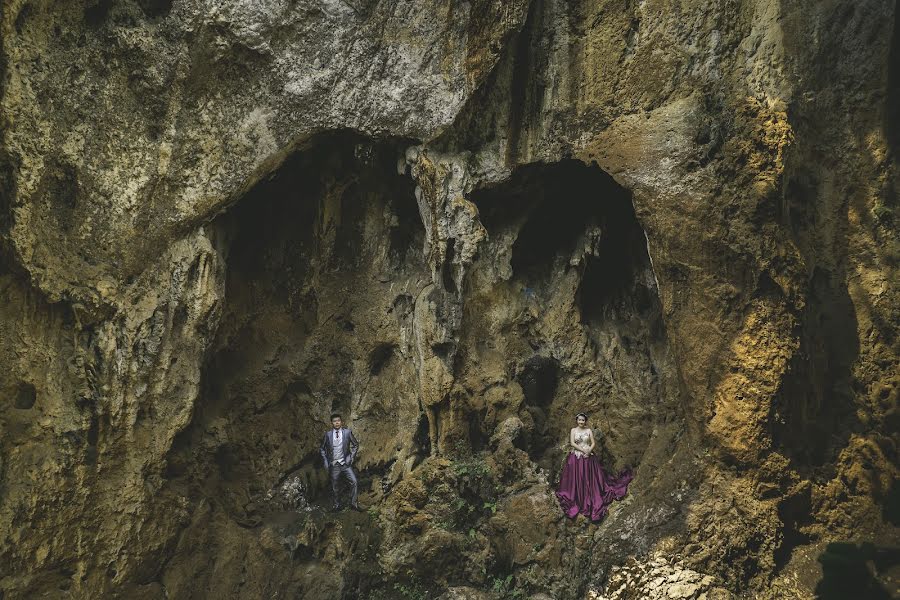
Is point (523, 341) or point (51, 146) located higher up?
point (51, 146)

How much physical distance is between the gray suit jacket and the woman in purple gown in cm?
302

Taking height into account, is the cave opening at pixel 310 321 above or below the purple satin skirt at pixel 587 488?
above

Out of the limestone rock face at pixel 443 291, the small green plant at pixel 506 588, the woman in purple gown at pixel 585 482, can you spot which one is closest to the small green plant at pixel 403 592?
the limestone rock face at pixel 443 291

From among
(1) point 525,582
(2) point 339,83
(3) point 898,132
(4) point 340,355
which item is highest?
(2) point 339,83

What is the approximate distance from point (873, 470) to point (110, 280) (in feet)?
29.9

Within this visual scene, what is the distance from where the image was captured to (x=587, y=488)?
9.07 meters

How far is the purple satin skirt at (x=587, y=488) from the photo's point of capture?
8.88m

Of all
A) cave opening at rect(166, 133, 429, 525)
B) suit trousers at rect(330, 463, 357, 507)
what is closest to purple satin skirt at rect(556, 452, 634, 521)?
cave opening at rect(166, 133, 429, 525)

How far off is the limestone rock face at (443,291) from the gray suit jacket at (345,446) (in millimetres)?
550

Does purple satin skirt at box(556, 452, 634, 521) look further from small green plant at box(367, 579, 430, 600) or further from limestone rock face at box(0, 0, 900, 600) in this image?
small green plant at box(367, 579, 430, 600)

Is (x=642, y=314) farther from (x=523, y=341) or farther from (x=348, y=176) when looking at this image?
(x=348, y=176)

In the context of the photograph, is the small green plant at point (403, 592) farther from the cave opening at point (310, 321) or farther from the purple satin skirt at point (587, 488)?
the purple satin skirt at point (587, 488)

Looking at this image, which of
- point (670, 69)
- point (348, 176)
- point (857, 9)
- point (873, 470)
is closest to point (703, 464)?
point (873, 470)

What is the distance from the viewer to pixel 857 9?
7.73 meters
